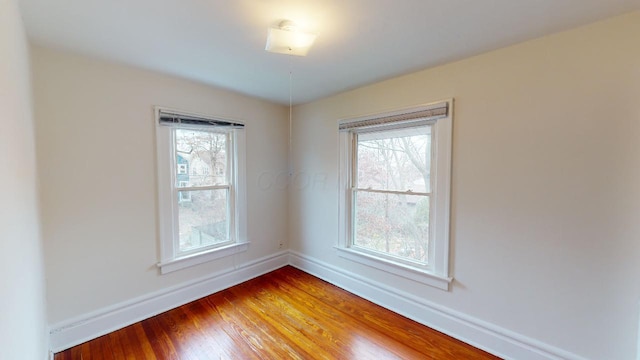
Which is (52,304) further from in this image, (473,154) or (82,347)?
(473,154)

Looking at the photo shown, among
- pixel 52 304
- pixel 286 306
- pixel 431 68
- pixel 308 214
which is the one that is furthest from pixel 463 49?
pixel 52 304

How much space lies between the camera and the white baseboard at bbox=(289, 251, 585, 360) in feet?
5.87

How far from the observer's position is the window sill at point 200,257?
248 cm

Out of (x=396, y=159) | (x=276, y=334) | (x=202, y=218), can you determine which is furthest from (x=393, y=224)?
(x=202, y=218)

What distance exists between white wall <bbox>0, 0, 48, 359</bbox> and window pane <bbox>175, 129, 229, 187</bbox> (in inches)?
48.5

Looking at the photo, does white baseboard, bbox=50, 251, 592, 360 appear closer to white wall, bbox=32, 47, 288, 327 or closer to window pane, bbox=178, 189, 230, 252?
white wall, bbox=32, 47, 288, 327

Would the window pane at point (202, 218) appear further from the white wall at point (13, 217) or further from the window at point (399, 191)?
the window at point (399, 191)

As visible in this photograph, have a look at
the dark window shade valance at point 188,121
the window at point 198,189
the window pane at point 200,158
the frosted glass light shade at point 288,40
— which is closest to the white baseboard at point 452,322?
the window at point 198,189

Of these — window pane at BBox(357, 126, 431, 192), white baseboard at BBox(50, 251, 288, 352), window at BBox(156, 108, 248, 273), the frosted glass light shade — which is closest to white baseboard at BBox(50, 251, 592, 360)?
white baseboard at BBox(50, 251, 288, 352)

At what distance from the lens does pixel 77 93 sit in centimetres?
198

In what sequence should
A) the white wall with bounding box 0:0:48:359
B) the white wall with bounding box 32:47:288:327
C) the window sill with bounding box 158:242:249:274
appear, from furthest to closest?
the window sill with bounding box 158:242:249:274 → the white wall with bounding box 32:47:288:327 → the white wall with bounding box 0:0:48:359

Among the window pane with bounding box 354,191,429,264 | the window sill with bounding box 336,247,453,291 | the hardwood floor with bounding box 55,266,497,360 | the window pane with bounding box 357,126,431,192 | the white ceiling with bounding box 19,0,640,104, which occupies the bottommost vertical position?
the hardwood floor with bounding box 55,266,497,360

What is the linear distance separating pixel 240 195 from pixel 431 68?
7.84 ft

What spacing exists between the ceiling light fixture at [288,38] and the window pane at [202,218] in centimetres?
178
